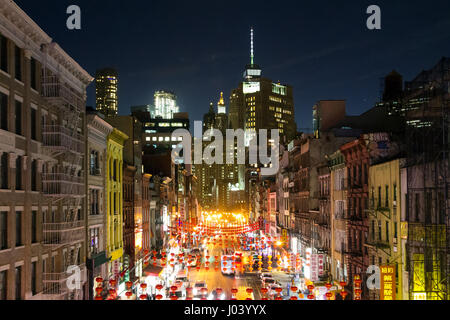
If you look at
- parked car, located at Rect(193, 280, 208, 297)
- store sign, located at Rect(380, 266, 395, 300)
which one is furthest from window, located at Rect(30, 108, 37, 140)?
parked car, located at Rect(193, 280, 208, 297)

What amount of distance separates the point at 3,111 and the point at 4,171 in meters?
2.73

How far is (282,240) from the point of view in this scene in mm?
87188

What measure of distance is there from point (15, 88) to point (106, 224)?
21.7 m

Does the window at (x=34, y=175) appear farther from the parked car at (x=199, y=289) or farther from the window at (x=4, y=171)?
the parked car at (x=199, y=289)

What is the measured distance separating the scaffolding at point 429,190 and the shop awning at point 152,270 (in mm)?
37552

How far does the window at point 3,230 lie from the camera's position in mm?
24188

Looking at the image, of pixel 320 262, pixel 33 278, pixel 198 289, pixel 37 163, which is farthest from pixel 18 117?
pixel 320 262

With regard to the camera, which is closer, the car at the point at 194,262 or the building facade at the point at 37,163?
the building facade at the point at 37,163

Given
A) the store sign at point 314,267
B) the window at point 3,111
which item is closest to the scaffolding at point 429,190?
the window at point 3,111

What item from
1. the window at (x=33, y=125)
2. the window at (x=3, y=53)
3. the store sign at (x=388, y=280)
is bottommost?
the store sign at (x=388, y=280)

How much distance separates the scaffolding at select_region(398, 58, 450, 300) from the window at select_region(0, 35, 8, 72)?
23.0 metres

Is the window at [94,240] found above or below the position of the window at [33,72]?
below
